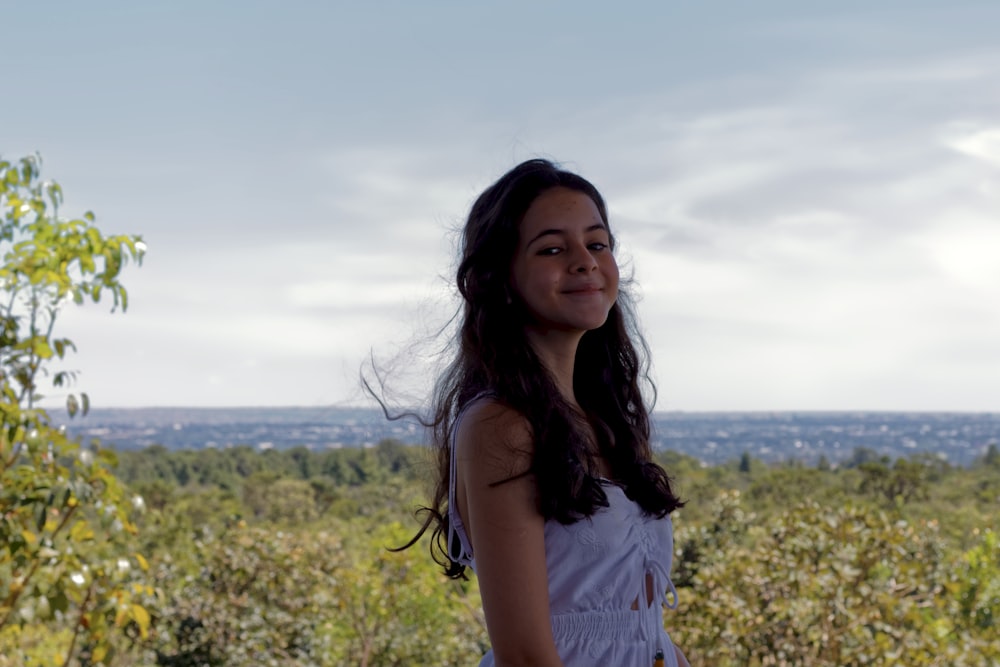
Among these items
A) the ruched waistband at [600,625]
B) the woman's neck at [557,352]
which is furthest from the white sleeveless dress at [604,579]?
the woman's neck at [557,352]

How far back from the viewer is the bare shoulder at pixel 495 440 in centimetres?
128

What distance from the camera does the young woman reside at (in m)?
1.26

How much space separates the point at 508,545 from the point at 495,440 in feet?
0.41

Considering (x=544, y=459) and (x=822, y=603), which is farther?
(x=822, y=603)

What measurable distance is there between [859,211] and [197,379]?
1055 centimetres

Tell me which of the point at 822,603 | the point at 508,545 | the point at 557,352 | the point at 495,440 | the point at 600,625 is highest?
the point at 557,352

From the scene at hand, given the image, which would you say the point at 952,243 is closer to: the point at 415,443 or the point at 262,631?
the point at 262,631

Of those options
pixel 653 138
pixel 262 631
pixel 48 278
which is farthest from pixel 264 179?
pixel 48 278

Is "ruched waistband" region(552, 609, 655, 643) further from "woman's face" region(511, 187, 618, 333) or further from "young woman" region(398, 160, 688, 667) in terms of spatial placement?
"woman's face" region(511, 187, 618, 333)

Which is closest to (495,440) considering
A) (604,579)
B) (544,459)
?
(544,459)

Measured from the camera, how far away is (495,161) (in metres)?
1.86

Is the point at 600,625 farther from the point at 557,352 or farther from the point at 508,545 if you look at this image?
the point at 557,352

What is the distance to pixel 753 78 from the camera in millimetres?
9094

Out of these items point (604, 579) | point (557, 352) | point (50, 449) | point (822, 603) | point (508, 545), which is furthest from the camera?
point (822, 603)
